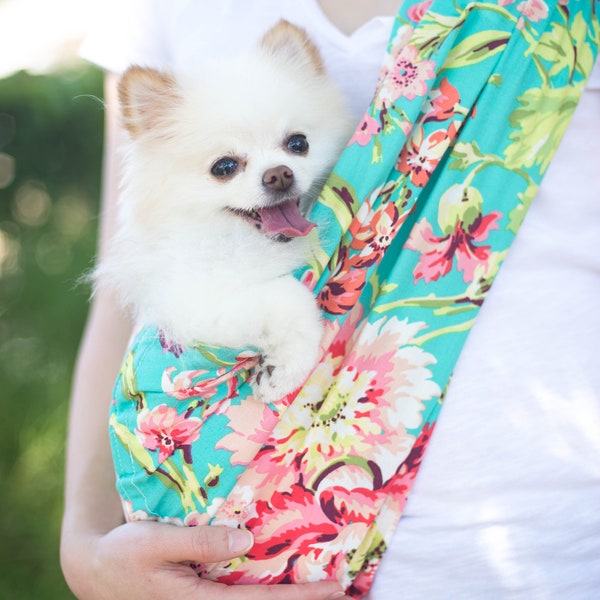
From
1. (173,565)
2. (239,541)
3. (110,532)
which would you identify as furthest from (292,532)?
(110,532)

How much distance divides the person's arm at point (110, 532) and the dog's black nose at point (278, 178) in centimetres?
40

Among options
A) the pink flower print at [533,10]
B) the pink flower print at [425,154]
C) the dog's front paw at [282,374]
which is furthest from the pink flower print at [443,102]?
the dog's front paw at [282,374]

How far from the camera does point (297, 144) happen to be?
3.68ft

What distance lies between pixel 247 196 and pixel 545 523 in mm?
691

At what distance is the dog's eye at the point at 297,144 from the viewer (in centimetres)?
112

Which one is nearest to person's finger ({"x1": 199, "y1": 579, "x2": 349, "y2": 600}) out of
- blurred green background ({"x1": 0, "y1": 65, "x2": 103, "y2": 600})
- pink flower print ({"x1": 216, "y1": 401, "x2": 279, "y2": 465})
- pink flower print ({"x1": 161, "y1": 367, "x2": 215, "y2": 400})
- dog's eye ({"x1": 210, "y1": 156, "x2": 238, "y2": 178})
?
pink flower print ({"x1": 216, "y1": 401, "x2": 279, "y2": 465})

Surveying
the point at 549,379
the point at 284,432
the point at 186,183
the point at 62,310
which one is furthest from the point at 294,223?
the point at 62,310

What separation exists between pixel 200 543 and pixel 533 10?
3.03ft

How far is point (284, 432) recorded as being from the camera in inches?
37.5

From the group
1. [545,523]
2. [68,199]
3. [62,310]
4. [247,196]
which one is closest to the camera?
[545,523]

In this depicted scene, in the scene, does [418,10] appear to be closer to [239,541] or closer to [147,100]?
[147,100]

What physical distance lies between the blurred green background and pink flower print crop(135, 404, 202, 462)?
5.93 feet

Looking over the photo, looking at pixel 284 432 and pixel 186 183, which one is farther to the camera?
pixel 186 183

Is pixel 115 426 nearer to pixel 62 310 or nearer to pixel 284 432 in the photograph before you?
pixel 284 432
